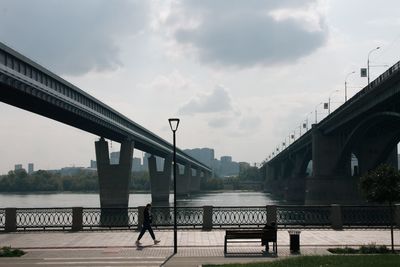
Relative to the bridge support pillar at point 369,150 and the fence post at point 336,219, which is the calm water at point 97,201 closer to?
the bridge support pillar at point 369,150

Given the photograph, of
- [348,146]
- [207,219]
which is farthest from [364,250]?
[348,146]

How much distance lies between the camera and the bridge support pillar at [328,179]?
74.1 meters

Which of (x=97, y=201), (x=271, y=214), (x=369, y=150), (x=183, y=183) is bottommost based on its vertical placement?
(x=97, y=201)

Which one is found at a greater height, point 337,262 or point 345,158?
point 345,158

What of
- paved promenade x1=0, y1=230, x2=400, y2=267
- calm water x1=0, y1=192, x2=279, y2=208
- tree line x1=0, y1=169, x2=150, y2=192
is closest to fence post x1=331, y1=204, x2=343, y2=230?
paved promenade x1=0, y1=230, x2=400, y2=267

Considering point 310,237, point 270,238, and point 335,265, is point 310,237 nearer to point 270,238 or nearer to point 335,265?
point 270,238

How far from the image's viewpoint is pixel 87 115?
210 feet

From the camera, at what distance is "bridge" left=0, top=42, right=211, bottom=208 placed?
140 feet

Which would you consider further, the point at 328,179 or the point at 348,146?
the point at 328,179

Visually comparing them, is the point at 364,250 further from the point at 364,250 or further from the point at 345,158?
the point at 345,158

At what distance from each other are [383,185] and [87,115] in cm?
4920

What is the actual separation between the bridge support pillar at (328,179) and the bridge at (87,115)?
28.1 meters

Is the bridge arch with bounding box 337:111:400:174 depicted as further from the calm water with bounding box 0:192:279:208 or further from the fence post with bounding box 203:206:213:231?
the fence post with bounding box 203:206:213:231

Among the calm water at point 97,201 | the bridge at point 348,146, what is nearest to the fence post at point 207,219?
the bridge at point 348,146
